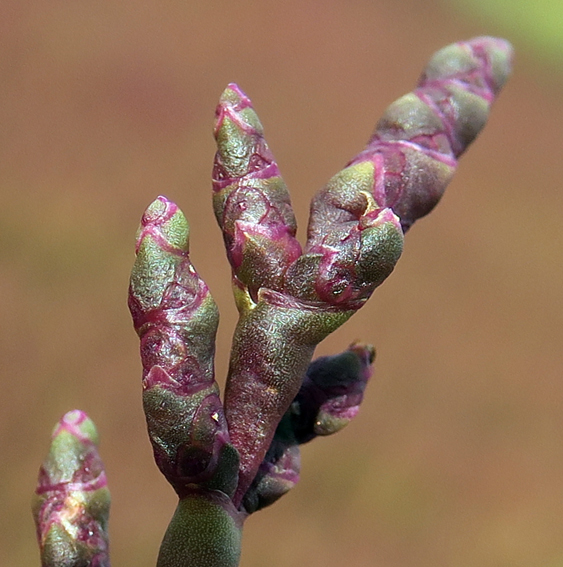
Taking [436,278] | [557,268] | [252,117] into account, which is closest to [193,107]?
[436,278]

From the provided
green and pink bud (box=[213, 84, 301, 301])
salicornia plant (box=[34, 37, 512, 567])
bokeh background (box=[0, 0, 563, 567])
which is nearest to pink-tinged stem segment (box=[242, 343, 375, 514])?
salicornia plant (box=[34, 37, 512, 567])

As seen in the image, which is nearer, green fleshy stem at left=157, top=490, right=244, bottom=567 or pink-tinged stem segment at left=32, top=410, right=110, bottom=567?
green fleshy stem at left=157, top=490, right=244, bottom=567

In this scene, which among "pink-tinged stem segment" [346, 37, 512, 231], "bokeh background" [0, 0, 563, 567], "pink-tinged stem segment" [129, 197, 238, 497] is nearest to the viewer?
"pink-tinged stem segment" [129, 197, 238, 497]

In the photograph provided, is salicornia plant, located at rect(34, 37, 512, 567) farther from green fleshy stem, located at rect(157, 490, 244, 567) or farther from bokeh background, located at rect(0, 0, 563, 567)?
bokeh background, located at rect(0, 0, 563, 567)

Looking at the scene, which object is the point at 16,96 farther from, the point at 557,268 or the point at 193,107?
the point at 557,268

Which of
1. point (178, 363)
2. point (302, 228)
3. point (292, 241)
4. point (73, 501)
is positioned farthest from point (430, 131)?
point (302, 228)

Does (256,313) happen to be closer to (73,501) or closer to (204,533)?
(204,533)
